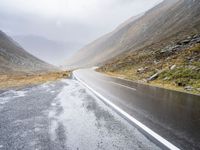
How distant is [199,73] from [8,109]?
16.3 meters

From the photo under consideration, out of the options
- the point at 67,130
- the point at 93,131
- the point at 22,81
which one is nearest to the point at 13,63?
the point at 22,81

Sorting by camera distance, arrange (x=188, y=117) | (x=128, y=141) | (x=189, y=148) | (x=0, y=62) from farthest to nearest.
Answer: (x=0, y=62) < (x=188, y=117) < (x=128, y=141) < (x=189, y=148)

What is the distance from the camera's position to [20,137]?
527 centimetres

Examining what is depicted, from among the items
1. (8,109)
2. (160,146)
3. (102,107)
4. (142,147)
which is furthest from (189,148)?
(8,109)

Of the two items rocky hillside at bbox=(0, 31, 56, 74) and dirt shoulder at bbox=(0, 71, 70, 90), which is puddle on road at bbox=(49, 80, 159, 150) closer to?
dirt shoulder at bbox=(0, 71, 70, 90)

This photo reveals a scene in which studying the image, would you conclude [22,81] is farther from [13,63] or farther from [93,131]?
[13,63]

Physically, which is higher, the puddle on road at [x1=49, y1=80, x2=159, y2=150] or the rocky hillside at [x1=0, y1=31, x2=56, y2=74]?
the rocky hillside at [x1=0, y1=31, x2=56, y2=74]

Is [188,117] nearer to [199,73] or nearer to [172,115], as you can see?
[172,115]

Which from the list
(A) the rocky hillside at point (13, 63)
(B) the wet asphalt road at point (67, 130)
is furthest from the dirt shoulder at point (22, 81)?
(A) the rocky hillside at point (13, 63)

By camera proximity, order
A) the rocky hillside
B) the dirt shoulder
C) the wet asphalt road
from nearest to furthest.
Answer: the wet asphalt road, the dirt shoulder, the rocky hillside

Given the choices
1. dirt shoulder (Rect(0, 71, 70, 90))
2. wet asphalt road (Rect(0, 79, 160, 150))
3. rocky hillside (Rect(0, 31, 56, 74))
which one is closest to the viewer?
wet asphalt road (Rect(0, 79, 160, 150))

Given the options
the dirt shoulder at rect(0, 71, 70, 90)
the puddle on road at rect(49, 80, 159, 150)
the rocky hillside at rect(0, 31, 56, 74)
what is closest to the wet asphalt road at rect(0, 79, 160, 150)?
the puddle on road at rect(49, 80, 159, 150)

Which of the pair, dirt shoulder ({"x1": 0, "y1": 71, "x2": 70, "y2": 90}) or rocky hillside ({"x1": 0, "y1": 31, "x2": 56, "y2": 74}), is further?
rocky hillside ({"x1": 0, "y1": 31, "x2": 56, "y2": 74})

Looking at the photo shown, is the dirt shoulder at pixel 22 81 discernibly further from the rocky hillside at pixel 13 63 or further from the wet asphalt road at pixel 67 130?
the rocky hillside at pixel 13 63
